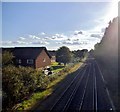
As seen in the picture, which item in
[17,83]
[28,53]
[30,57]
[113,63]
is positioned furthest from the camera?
[28,53]

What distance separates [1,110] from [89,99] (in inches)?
395

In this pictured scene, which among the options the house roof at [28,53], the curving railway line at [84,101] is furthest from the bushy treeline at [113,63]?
the house roof at [28,53]

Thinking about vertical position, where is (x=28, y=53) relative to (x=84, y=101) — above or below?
above

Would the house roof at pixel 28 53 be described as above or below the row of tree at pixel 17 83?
above

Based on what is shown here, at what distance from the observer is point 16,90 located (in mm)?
22953

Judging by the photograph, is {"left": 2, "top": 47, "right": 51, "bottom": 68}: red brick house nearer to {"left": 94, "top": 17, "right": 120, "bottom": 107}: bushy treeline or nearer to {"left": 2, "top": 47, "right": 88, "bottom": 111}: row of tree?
{"left": 94, "top": 17, "right": 120, "bottom": 107}: bushy treeline

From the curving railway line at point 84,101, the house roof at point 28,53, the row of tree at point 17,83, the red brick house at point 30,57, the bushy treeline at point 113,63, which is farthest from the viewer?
the house roof at point 28,53

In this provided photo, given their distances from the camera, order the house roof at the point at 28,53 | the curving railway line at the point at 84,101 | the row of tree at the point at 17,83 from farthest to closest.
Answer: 1. the house roof at the point at 28,53
2. the curving railway line at the point at 84,101
3. the row of tree at the point at 17,83

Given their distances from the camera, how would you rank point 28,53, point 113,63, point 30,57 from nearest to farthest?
point 113,63, point 30,57, point 28,53

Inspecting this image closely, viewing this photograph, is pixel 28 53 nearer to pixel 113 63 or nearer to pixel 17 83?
pixel 113 63

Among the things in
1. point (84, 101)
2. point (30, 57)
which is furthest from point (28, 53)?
point (84, 101)

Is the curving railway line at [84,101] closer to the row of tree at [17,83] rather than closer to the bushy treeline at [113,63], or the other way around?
the bushy treeline at [113,63]

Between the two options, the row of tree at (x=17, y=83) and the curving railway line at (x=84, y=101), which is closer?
the row of tree at (x=17, y=83)

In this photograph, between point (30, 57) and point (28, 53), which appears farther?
point (28, 53)
